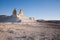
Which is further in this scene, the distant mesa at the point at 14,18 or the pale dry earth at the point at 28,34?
the distant mesa at the point at 14,18

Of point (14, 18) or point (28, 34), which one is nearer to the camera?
point (28, 34)

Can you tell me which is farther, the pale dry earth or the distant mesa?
the distant mesa

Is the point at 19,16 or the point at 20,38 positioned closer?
the point at 20,38

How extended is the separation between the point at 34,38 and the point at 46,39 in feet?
2.20

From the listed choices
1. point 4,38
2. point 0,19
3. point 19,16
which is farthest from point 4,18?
point 4,38

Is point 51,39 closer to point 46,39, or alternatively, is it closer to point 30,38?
point 46,39

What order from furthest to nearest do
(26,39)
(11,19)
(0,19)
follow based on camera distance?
(11,19)
(0,19)
(26,39)

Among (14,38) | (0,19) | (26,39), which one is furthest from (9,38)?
(0,19)

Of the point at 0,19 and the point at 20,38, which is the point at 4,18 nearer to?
the point at 0,19

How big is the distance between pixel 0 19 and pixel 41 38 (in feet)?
67.3

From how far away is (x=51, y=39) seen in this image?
5715mm

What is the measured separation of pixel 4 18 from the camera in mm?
25375

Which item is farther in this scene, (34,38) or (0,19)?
(0,19)

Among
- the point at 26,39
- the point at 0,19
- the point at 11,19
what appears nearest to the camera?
the point at 26,39
